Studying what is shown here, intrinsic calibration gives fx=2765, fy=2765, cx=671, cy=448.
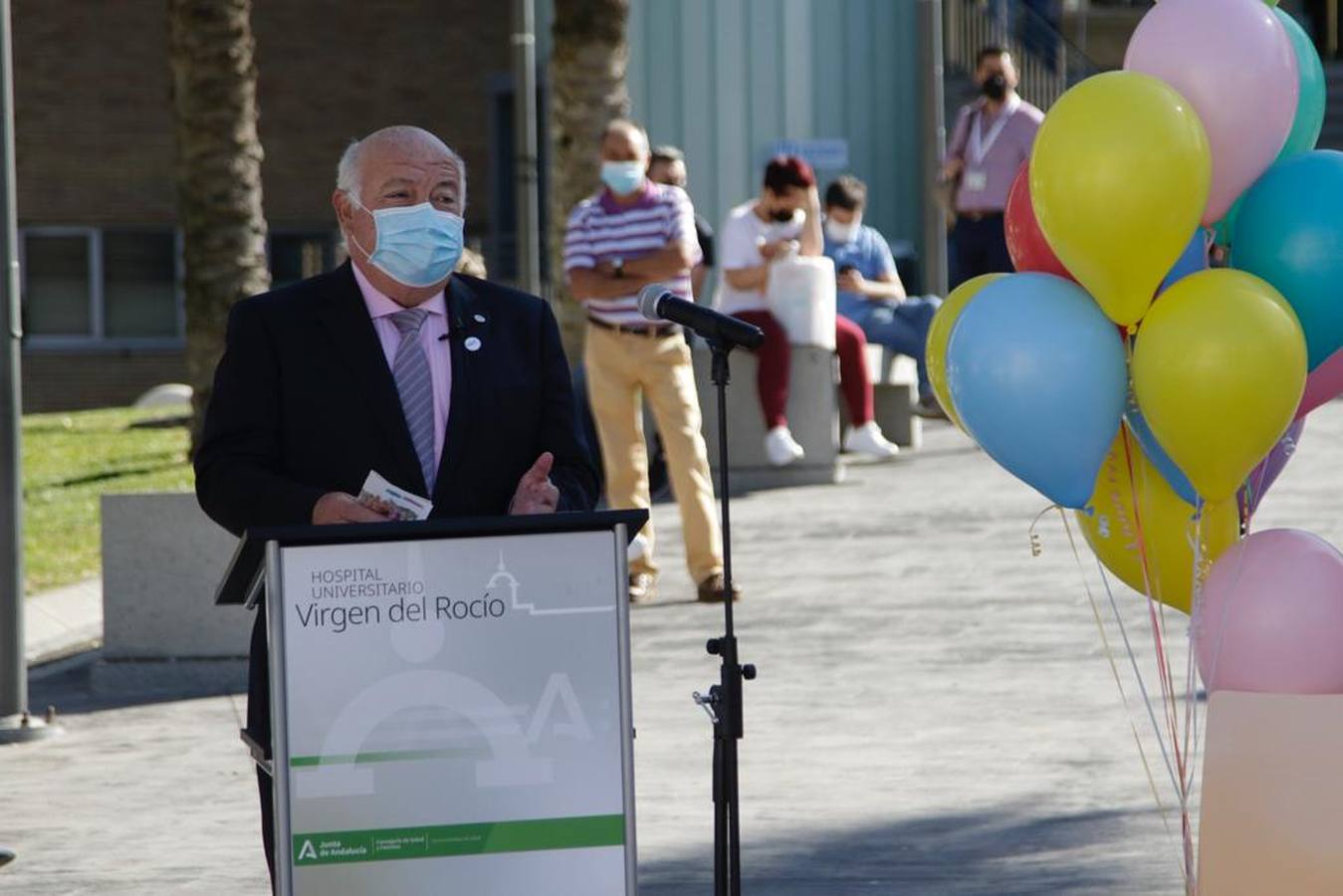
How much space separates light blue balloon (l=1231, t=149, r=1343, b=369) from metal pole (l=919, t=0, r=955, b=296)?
14.8 meters

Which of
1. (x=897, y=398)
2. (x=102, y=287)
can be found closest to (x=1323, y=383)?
(x=897, y=398)

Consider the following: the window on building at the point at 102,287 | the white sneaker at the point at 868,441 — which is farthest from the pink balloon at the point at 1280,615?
the window on building at the point at 102,287

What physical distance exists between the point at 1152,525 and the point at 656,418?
588cm

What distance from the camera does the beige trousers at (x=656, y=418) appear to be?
11.7m

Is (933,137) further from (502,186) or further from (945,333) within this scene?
(945,333)

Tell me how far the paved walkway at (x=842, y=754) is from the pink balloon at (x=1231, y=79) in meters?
2.03

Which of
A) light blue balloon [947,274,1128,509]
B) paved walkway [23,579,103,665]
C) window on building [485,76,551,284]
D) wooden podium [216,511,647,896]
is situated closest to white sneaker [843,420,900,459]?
paved walkway [23,579,103,665]

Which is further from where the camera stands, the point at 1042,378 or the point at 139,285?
the point at 139,285

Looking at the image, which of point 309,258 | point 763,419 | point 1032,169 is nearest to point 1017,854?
point 1032,169

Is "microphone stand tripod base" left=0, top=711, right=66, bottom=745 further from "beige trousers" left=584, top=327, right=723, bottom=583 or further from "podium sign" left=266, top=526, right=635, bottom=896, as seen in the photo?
"podium sign" left=266, top=526, right=635, bottom=896

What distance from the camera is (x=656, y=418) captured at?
466 inches

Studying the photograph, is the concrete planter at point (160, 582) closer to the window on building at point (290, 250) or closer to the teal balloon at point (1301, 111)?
the teal balloon at point (1301, 111)

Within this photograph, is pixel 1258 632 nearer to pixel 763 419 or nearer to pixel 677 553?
pixel 677 553

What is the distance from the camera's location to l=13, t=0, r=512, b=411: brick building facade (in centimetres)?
3425
